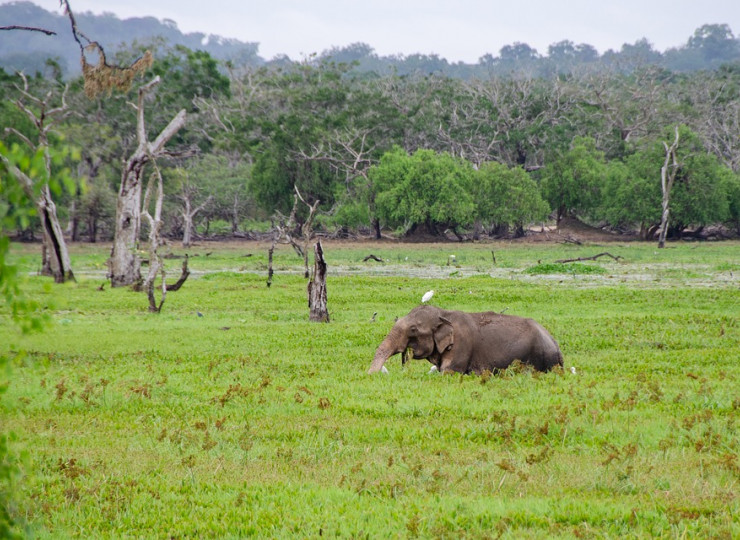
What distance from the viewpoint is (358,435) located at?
8312 mm

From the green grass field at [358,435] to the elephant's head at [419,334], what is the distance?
1.30 feet

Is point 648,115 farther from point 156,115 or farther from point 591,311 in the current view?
point 591,311

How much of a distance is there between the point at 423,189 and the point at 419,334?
1908 inches

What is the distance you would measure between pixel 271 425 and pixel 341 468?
1742mm

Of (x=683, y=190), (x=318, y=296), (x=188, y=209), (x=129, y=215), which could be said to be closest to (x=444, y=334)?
(x=318, y=296)

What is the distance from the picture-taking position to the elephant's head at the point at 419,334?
11.8 m

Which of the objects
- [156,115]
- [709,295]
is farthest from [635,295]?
[156,115]

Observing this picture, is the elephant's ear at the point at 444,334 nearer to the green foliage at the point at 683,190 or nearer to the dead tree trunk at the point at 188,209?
the dead tree trunk at the point at 188,209

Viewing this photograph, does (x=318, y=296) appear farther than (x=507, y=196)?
No

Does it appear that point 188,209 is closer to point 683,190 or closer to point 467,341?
point 683,190

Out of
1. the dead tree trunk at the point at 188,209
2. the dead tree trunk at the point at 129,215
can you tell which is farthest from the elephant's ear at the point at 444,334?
the dead tree trunk at the point at 188,209

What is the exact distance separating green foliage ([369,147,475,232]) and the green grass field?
4119cm

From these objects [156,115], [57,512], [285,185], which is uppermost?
[156,115]

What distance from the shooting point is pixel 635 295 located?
76.8ft
